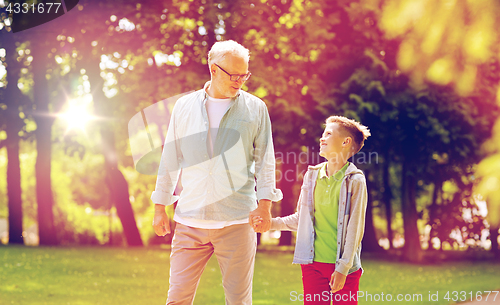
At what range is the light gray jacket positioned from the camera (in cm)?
328

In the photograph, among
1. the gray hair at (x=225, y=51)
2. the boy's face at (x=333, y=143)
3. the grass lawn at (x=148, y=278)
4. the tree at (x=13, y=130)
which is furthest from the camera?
the tree at (x=13, y=130)

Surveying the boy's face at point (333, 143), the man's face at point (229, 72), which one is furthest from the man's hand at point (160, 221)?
the boy's face at point (333, 143)

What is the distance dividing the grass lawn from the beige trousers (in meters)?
4.29

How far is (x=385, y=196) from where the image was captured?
17.5 meters

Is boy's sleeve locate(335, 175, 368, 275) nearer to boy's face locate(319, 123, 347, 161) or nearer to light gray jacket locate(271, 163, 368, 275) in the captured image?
light gray jacket locate(271, 163, 368, 275)

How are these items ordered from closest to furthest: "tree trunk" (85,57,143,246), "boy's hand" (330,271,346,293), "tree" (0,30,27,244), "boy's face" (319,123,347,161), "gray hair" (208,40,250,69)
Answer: "boy's hand" (330,271,346,293), "gray hair" (208,40,250,69), "boy's face" (319,123,347,161), "tree trunk" (85,57,143,246), "tree" (0,30,27,244)

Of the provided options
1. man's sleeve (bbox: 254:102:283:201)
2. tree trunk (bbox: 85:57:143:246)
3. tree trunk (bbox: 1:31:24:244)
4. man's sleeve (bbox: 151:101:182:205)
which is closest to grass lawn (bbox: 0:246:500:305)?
tree trunk (bbox: 85:57:143:246)

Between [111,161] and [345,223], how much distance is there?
14.6m

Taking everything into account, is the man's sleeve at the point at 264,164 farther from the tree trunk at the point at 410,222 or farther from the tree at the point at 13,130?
the tree at the point at 13,130

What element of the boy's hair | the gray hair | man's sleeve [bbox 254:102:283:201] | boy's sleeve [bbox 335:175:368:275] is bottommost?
boy's sleeve [bbox 335:175:368:275]

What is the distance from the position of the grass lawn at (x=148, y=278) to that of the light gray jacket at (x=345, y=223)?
4.58 meters

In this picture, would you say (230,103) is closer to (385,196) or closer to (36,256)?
(36,256)

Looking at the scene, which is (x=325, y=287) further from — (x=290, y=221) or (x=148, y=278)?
(x=148, y=278)

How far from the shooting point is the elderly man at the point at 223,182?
3354mm
